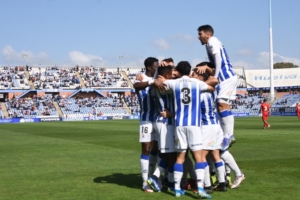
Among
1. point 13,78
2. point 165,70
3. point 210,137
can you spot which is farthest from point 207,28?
point 13,78

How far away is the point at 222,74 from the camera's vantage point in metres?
9.03

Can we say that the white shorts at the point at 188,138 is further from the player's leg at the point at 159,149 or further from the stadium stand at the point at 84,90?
the stadium stand at the point at 84,90

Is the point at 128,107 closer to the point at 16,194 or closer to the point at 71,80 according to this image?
the point at 71,80

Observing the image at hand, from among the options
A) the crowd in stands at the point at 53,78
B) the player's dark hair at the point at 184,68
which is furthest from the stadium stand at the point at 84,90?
the player's dark hair at the point at 184,68

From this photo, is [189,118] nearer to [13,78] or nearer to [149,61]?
[149,61]

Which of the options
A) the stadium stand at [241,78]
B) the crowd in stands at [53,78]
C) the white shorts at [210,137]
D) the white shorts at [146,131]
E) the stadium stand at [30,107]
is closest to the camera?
the white shorts at [210,137]

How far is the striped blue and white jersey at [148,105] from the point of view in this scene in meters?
9.05

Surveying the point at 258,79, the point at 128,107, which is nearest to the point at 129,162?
the point at 128,107

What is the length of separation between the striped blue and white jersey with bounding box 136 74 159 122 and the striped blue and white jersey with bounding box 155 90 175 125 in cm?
19

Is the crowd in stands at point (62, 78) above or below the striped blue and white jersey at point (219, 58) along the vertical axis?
above

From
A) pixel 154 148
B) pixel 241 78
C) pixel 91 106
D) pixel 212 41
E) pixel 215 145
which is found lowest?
pixel 154 148

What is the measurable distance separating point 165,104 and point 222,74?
4.16 feet

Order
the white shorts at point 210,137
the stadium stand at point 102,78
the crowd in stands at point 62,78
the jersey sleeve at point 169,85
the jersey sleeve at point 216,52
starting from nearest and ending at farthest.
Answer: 1. the jersey sleeve at point 169,85
2. the white shorts at point 210,137
3. the jersey sleeve at point 216,52
4. the crowd in stands at point 62,78
5. the stadium stand at point 102,78

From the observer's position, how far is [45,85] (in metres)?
76.2
